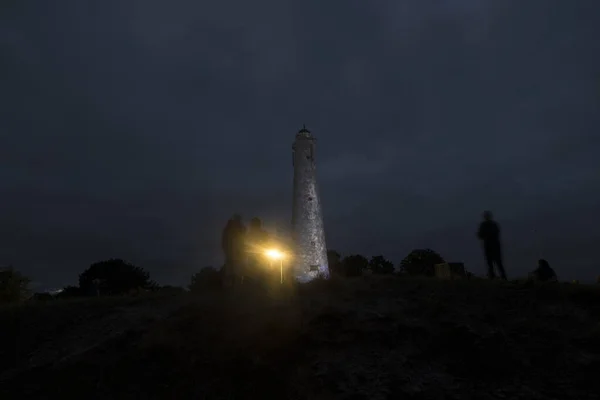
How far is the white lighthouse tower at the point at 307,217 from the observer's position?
32.0 metres

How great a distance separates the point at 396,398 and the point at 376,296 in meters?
8.37

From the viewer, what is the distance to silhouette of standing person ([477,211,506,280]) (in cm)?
2109

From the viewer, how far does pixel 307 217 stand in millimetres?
32781

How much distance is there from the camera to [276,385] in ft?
43.4

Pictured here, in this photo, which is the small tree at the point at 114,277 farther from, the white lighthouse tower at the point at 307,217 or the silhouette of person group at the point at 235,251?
the silhouette of person group at the point at 235,251

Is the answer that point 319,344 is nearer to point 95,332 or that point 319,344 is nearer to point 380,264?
point 95,332

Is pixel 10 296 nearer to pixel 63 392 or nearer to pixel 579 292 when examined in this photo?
pixel 63 392

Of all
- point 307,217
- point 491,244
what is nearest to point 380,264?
point 307,217

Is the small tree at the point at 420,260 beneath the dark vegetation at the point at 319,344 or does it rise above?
above

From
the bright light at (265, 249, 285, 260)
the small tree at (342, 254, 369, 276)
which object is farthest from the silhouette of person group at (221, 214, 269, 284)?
the small tree at (342, 254, 369, 276)

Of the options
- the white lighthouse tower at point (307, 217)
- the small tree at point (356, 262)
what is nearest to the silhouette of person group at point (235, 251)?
the white lighthouse tower at point (307, 217)

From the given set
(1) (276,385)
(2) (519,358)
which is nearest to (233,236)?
(1) (276,385)

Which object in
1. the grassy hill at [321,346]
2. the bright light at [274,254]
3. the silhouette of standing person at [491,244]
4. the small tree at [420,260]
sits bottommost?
the grassy hill at [321,346]

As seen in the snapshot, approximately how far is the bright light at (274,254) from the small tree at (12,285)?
19.5 metres
